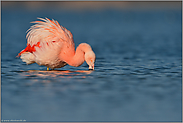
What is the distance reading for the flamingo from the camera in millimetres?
9523

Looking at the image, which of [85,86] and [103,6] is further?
[103,6]

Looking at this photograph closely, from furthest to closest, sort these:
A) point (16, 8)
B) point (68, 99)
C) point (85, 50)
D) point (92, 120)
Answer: point (16, 8) < point (85, 50) < point (68, 99) < point (92, 120)

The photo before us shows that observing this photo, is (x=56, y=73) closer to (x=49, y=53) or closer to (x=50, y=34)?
(x=49, y=53)

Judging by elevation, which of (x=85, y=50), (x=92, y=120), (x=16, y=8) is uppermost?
(x=16, y=8)

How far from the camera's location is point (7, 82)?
29.3ft

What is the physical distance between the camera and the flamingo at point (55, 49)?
375 inches

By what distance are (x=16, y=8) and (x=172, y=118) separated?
174 ft

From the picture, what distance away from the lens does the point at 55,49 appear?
955cm

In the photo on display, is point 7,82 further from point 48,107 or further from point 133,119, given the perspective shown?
point 133,119

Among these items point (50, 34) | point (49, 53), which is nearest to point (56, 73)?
point (49, 53)

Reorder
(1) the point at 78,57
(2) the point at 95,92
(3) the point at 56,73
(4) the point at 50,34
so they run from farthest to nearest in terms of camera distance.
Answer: (3) the point at 56,73 < (4) the point at 50,34 < (1) the point at 78,57 < (2) the point at 95,92

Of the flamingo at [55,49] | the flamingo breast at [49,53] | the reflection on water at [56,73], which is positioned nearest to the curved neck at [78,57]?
the flamingo at [55,49]

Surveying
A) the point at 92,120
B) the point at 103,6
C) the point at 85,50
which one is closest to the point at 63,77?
the point at 85,50

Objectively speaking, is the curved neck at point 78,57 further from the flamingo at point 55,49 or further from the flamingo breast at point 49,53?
the flamingo breast at point 49,53
